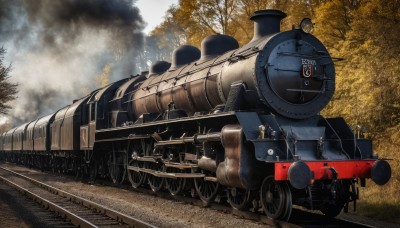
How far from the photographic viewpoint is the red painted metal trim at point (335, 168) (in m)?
6.80

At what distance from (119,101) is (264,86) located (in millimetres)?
8018

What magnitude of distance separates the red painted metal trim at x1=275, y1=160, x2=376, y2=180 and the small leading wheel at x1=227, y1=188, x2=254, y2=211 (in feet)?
4.53

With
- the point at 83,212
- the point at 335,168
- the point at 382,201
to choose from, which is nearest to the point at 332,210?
the point at 335,168

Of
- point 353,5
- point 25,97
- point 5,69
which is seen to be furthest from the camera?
point 25,97

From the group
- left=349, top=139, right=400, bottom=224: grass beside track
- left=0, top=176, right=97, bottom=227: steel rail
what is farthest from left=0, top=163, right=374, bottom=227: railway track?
left=0, top=176, right=97, bottom=227: steel rail

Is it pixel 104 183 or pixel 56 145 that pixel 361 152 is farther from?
pixel 56 145

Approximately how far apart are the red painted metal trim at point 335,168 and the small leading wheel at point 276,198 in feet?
1.65

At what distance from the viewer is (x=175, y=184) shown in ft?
36.8

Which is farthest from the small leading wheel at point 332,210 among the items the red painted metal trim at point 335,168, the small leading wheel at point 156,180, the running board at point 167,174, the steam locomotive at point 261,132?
the small leading wheel at point 156,180

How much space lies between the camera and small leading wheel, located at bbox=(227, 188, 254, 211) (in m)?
8.07

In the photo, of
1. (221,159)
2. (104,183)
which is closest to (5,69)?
(104,183)

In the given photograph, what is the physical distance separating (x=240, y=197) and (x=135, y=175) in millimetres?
5618

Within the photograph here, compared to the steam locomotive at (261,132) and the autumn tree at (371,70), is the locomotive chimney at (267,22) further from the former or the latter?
the autumn tree at (371,70)

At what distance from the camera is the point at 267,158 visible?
707cm
